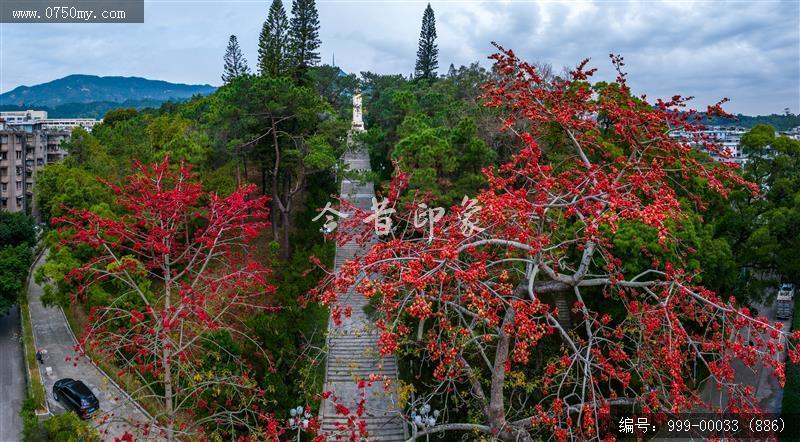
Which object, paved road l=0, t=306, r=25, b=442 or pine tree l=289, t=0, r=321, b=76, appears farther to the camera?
pine tree l=289, t=0, r=321, b=76

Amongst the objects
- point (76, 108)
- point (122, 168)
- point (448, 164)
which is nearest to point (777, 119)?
point (448, 164)

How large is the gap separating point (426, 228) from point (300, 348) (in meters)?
6.59

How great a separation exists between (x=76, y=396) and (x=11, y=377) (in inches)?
160

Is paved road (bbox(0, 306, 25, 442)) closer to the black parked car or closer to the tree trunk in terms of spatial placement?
the black parked car

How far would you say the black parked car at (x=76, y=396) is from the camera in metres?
11.8

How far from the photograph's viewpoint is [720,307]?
4312 millimetres

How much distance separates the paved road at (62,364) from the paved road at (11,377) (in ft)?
1.91

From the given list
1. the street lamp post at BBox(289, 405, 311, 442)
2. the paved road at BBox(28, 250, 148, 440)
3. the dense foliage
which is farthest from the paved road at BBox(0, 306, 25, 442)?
the street lamp post at BBox(289, 405, 311, 442)

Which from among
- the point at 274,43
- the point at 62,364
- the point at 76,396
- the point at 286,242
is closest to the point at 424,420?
the point at 76,396

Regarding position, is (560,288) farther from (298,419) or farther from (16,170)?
(16,170)

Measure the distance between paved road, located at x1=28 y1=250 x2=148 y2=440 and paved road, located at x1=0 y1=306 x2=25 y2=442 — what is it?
1.91ft

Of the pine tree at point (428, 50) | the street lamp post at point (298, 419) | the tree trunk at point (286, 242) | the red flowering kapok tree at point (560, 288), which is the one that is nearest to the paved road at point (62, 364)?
the street lamp post at point (298, 419)

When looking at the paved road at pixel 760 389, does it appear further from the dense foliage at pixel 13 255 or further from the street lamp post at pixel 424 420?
the dense foliage at pixel 13 255

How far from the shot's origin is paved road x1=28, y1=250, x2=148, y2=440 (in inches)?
Result: 467
